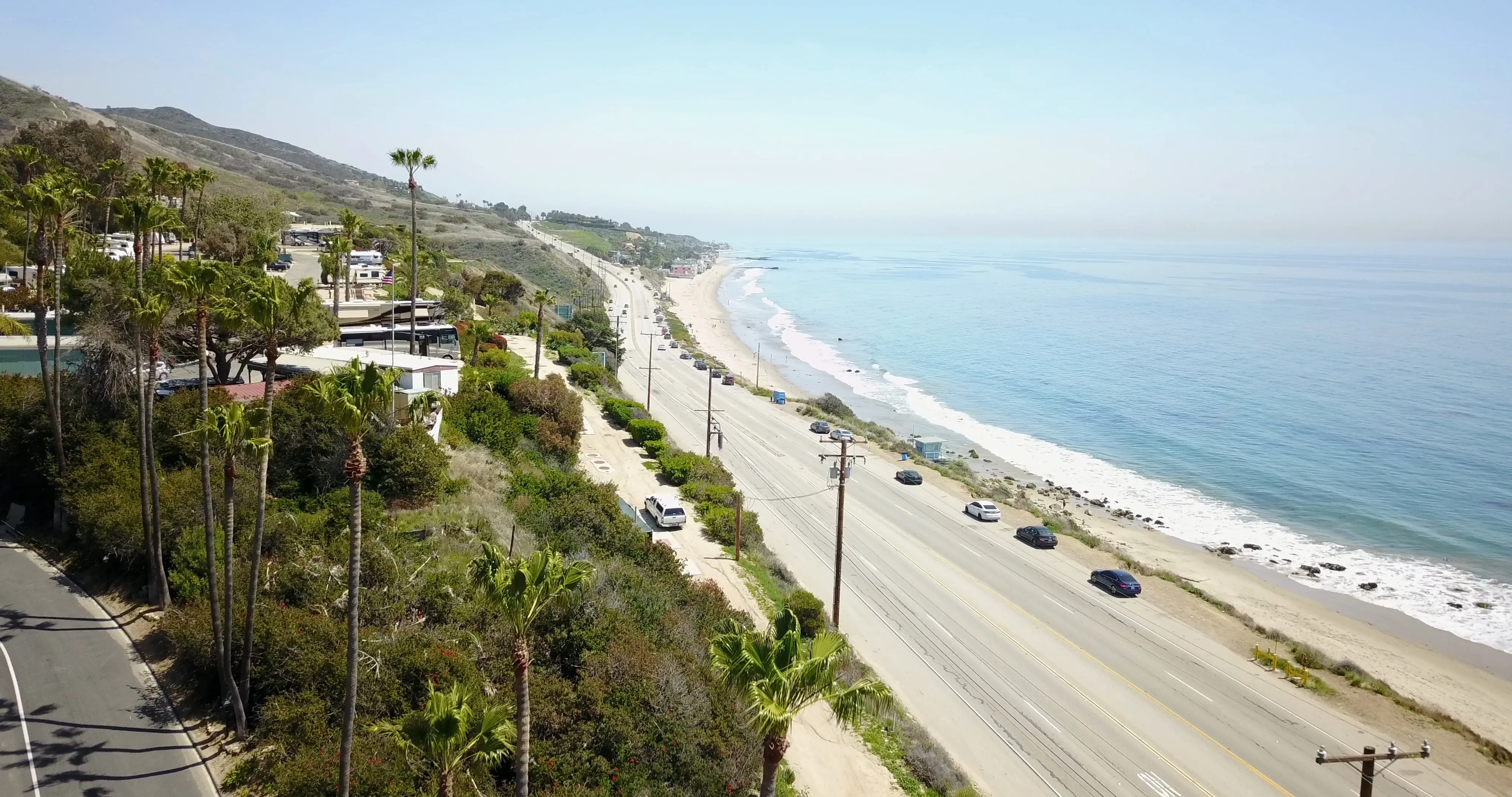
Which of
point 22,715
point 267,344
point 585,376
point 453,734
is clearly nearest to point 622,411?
point 585,376

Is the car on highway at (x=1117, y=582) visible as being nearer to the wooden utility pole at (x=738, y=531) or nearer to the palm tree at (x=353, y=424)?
the wooden utility pole at (x=738, y=531)

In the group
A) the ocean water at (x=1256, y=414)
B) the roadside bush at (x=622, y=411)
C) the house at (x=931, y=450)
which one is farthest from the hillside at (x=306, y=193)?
the house at (x=931, y=450)

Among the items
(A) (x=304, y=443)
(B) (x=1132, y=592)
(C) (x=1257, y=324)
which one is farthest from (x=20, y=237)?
(C) (x=1257, y=324)

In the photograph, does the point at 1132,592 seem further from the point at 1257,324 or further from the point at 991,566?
the point at 1257,324

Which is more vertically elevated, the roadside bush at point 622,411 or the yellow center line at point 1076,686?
the roadside bush at point 622,411

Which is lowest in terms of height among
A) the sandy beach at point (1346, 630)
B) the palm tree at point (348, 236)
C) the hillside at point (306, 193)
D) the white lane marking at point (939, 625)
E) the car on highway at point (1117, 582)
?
the sandy beach at point (1346, 630)

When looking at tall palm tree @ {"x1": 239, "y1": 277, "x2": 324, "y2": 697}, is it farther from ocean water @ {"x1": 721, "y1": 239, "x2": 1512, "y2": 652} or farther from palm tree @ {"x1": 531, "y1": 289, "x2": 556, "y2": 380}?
ocean water @ {"x1": 721, "y1": 239, "x2": 1512, "y2": 652}
